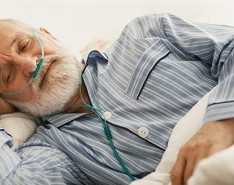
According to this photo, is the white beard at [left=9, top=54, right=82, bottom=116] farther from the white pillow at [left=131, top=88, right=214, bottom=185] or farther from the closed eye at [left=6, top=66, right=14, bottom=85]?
the white pillow at [left=131, top=88, right=214, bottom=185]

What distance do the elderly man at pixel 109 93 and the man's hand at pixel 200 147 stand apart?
9cm

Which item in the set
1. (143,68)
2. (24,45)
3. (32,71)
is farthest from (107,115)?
(24,45)

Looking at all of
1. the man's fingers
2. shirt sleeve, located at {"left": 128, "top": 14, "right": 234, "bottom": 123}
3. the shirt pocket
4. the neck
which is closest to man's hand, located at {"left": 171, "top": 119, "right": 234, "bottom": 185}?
the man's fingers

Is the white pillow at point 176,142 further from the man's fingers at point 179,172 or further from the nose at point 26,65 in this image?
the nose at point 26,65

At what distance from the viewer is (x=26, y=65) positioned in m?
1.25

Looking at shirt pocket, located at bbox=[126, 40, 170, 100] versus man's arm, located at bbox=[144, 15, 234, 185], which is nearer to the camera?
man's arm, located at bbox=[144, 15, 234, 185]

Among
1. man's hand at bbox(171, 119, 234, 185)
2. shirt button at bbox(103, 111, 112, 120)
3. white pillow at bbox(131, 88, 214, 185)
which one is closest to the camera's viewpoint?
man's hand at bbox(171, 119, 234, 185)

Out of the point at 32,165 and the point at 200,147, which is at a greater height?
the point at 200,147

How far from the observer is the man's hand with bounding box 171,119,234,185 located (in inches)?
27.8

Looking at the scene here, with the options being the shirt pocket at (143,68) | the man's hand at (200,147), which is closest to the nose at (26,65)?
the shirt pocket at (143,68)

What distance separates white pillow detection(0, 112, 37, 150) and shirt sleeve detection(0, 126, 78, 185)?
0.07 metres

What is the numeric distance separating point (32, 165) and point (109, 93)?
A: 362 millimetres

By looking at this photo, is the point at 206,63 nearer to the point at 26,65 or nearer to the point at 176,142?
the point at 176,142

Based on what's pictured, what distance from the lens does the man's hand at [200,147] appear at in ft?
2.32
